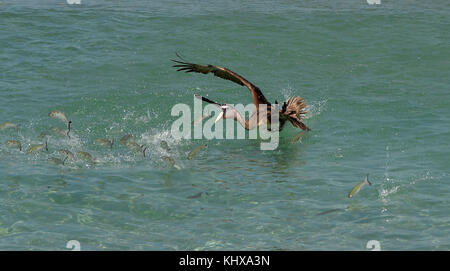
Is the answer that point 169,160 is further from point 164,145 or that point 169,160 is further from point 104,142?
point 104,142

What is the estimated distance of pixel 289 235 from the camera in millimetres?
10641

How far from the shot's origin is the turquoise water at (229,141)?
10.9m

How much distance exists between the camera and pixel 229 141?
1561cm

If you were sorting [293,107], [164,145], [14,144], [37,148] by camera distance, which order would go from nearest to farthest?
[37,148], [14,144], [164,145], [293,107]

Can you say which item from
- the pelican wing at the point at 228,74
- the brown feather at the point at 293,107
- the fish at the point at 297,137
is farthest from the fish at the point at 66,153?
the fish at the point at 297,137

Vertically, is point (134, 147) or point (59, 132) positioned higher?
point (59, 132)

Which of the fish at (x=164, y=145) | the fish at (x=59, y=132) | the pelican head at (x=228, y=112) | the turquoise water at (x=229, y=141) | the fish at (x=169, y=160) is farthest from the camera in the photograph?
the pelican head at (x=228, y=112)

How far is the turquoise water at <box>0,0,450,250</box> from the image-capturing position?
10.9m

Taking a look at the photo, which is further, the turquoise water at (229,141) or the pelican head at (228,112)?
the pelican head at (228,112)

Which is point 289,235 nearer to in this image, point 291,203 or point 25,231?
point 291,203

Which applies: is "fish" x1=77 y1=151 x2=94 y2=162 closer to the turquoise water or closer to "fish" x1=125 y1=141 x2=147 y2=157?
the turquoise water

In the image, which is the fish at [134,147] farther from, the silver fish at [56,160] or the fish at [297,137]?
the fish at [297,137]

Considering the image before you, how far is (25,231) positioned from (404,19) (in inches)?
620

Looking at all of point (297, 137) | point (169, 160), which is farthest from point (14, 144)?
point (297, 137)
